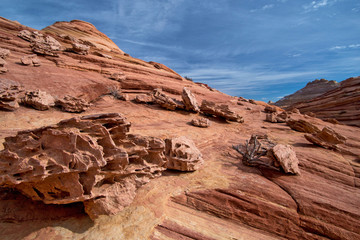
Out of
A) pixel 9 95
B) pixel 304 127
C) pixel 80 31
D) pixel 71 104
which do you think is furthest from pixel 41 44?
pixel 304 127

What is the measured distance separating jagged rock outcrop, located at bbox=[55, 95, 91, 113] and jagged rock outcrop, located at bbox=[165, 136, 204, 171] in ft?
24.0

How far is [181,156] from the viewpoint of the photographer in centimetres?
561

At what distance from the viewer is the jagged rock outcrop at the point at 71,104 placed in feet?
31.8

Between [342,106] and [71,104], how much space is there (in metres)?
33.7

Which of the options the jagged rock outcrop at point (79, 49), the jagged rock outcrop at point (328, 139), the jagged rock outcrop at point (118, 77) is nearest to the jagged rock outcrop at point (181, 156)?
the jagged rock outcrop at point (328, 139)

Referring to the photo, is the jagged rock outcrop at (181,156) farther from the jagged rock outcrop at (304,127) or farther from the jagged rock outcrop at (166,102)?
the jagged rock outcrop at (304,127)

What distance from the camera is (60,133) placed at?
10.9 ft

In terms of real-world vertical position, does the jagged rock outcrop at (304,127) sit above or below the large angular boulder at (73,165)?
above

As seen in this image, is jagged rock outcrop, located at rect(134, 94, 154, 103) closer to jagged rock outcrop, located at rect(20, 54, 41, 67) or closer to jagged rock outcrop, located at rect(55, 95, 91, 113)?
jagged rock outcrop, located at rect(55, 95, 91, 113)

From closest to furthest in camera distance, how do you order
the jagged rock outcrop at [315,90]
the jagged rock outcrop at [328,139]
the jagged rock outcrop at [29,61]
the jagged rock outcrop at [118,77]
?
1. the jagged rock outcrop at [328,139]
2. the jagged rock outcrop at [29,61]
3. the jagged rock outcrop at [118,77]
4. the jagged rock outcrop at [315,90]

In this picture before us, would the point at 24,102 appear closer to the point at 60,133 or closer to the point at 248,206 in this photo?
the point at 60,133

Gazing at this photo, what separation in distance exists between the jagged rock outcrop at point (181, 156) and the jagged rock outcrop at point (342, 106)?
24.0m

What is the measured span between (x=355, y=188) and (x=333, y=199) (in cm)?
149

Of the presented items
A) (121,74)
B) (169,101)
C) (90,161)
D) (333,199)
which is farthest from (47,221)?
(121,74)
